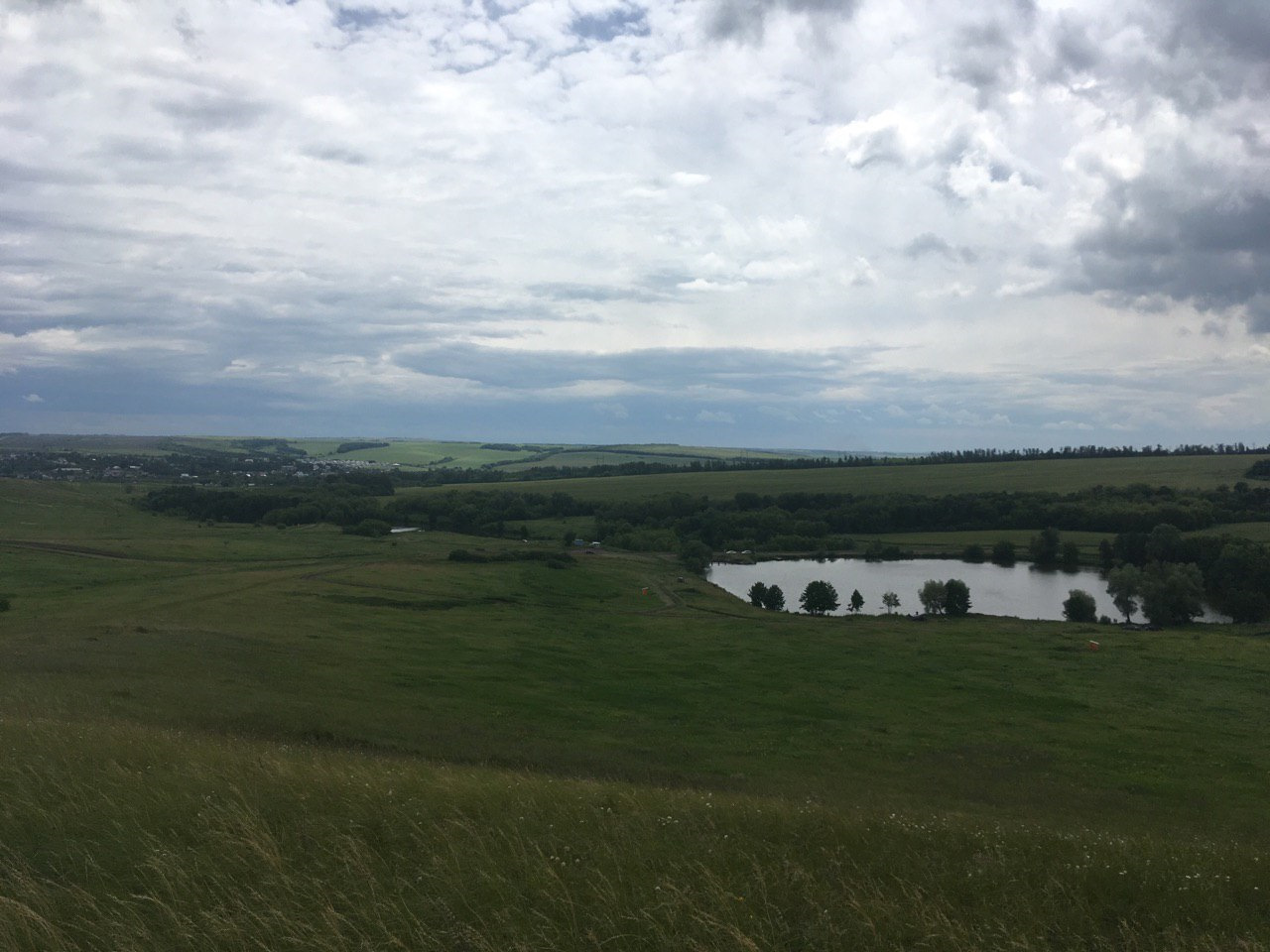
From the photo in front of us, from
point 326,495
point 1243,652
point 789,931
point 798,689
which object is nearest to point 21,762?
point 789,931

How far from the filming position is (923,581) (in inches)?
4488

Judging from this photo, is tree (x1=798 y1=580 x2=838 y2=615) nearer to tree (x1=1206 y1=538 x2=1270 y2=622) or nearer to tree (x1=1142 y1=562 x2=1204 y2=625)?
tree (x1=1142 y1=562 x2=1204 y2=625)

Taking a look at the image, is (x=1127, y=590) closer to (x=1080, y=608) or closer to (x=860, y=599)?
(x=1080, y=608)

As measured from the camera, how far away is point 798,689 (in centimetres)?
4619

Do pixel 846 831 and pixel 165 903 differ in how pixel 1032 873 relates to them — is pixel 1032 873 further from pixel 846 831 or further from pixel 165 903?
pixel 165 903

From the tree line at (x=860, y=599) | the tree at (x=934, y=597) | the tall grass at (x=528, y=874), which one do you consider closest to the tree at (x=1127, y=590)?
the tree line at (x=860, y=599)

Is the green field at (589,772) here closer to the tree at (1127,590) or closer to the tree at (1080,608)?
the tree at (1080,608)

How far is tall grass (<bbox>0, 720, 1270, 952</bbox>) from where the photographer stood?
6613 millimetres

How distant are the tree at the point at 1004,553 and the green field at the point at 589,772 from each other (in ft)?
188

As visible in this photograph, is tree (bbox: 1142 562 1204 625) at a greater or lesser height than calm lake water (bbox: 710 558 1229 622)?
greater

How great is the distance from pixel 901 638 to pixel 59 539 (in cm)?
9010

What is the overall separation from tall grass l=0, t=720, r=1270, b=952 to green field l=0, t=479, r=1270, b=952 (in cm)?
4

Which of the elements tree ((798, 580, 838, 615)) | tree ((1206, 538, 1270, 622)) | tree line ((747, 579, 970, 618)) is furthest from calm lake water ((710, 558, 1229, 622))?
tree ((798, 580, 838, 615))

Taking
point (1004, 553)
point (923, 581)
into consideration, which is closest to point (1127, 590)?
point (923, 581)
